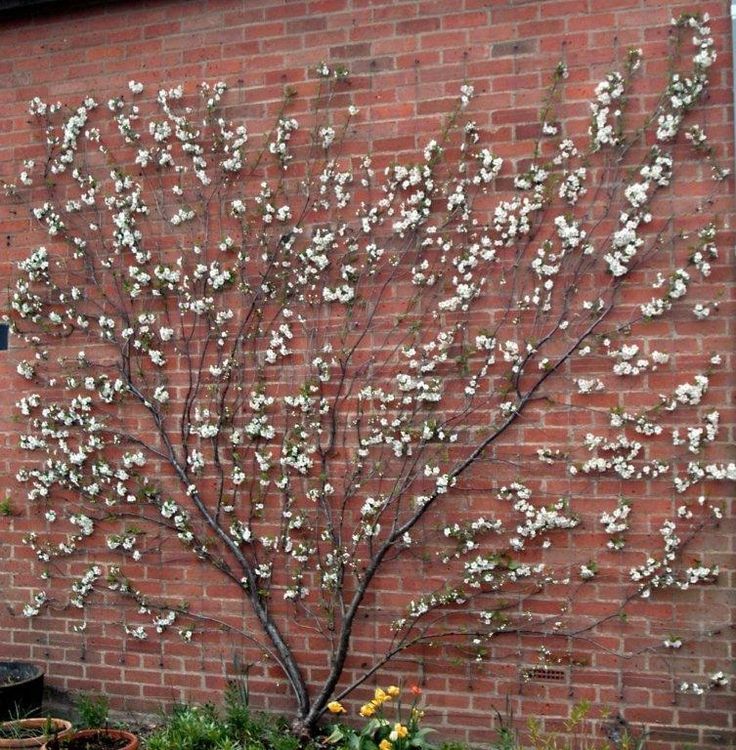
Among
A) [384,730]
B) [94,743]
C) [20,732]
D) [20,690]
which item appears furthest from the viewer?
Answer: [20,690]

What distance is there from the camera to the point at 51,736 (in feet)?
13.9

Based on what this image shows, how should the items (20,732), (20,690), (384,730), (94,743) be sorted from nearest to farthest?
(384,730) < (94,743) < (20,732) < (20,690)

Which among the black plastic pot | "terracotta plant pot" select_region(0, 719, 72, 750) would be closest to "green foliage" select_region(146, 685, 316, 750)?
"terracotta plant pot" select_region(0, 719, 72, 750)

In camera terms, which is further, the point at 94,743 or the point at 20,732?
the point at 20,732

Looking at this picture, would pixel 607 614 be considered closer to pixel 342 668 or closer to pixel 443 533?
pixel 443 533

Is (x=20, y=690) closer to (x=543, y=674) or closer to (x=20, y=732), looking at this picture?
(x=20, y=732)

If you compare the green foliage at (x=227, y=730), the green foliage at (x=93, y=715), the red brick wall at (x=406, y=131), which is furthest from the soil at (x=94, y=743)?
the red brick wall at (x=406, y=131)

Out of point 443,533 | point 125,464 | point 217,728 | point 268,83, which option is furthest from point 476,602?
point 268,83

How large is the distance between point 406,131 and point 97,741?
308 centimetres

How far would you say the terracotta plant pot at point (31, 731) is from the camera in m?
A: 4.21

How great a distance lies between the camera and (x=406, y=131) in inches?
175

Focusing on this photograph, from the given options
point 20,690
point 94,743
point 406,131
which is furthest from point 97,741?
point 406,131

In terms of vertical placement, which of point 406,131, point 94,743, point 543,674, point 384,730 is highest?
point 406,131

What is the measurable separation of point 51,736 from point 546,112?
3472 mm
